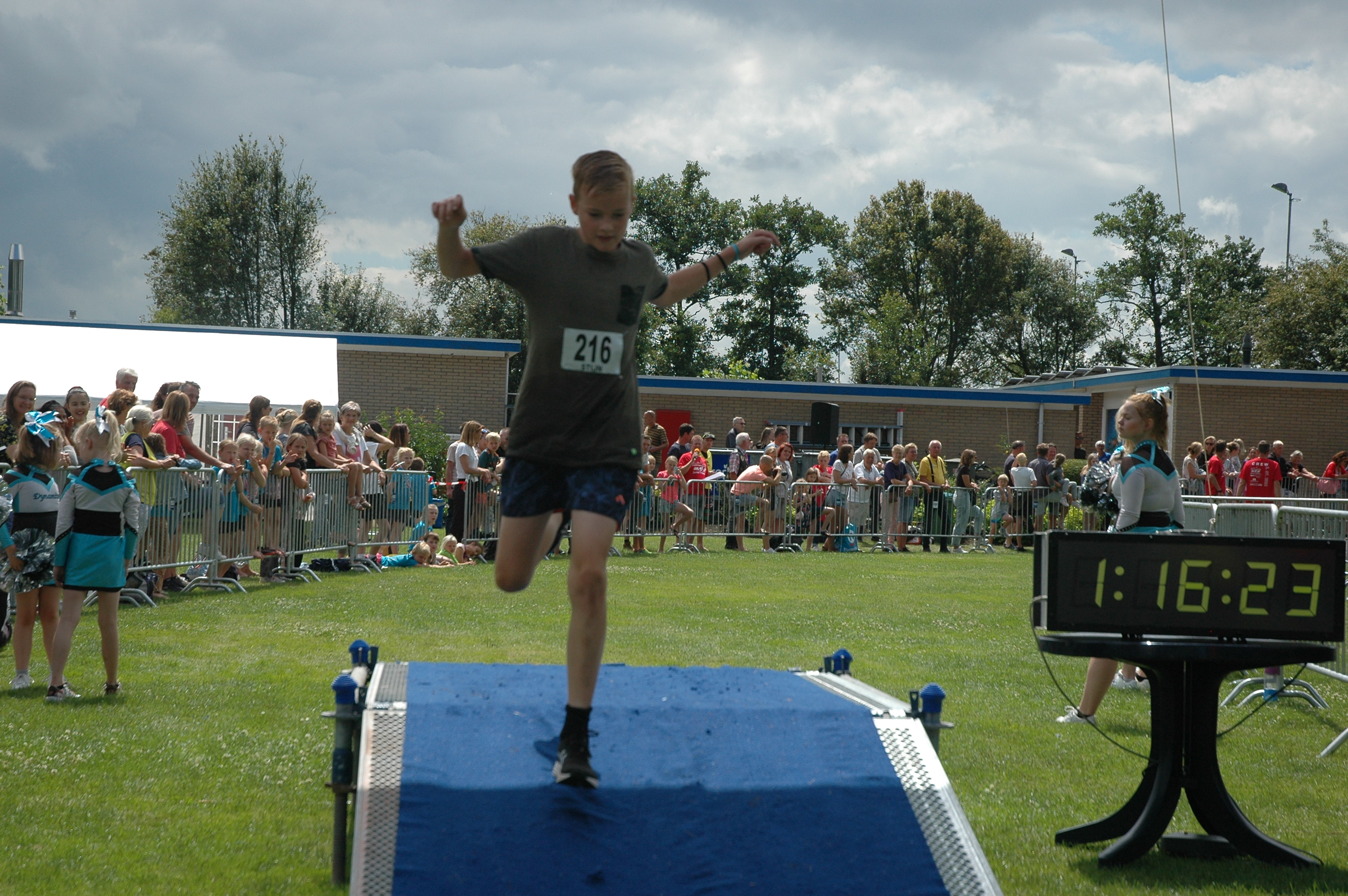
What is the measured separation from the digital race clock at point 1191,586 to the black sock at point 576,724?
6.22 feet

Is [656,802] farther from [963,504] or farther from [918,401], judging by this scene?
[918,401]

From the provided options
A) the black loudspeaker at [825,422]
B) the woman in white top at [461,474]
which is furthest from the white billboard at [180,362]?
the black loudspeaker at [825,422]

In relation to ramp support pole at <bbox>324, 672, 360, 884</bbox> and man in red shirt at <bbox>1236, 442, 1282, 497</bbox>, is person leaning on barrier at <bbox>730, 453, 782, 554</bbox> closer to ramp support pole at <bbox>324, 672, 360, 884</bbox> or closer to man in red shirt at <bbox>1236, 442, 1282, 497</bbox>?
man in red shirt at <bbox>1236, 442, 1282, 497</bbox>

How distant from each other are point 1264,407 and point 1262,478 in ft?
48.0

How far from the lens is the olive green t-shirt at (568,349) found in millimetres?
4051

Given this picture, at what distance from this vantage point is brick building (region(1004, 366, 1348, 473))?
33.8 metres

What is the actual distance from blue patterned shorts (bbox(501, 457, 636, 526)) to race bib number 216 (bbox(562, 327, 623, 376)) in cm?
36

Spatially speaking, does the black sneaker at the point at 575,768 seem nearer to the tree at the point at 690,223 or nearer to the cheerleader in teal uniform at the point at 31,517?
the cheerleader in teal uniform at the point at 31,517

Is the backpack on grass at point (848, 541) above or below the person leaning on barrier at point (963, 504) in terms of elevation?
below

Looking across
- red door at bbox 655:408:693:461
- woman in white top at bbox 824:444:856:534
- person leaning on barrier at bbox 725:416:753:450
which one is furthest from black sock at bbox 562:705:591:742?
red door at bbox 655:408:693:461

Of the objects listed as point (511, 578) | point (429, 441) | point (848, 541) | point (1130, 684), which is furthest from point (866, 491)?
point (511, 578)

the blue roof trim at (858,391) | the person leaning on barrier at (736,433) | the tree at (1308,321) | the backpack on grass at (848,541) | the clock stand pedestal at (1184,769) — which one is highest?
the tree at (1308,321)

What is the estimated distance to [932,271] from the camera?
66.9 meters

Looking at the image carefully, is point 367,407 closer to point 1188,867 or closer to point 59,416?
point 59,416
